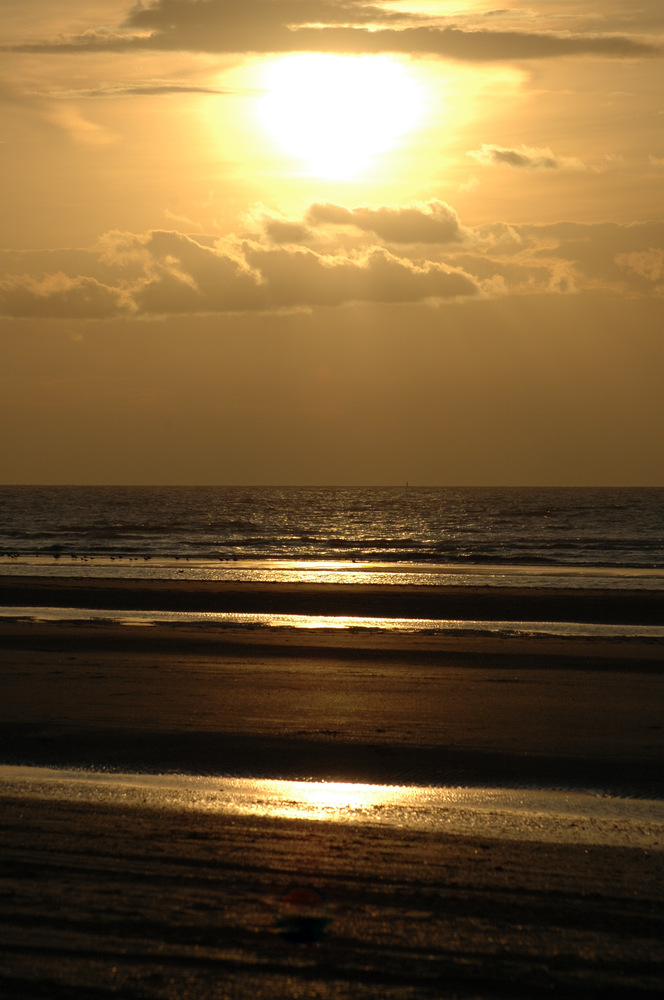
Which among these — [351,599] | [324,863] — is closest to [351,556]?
[351,599]

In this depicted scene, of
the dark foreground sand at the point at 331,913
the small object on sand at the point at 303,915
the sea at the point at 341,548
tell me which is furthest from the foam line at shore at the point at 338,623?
the small object on sand at the point at 303,915

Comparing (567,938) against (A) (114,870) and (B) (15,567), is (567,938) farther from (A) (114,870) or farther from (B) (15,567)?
(B) (15,567)

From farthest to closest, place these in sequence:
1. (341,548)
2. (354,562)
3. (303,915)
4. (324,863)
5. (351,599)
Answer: (341,548) < (354,562) < (351,599) < (324,863) < (303,915)

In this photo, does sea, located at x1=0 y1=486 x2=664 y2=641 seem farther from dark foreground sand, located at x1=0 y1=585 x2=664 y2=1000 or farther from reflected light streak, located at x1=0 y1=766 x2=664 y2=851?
reflected light streak, located at x1=0 y1=766 x2=664 y2=851

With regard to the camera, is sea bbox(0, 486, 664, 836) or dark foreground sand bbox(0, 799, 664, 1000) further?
sea bbox(0, 486, 664, 836)

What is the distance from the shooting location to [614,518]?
274 feet

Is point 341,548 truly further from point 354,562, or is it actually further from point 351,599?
point 351,599

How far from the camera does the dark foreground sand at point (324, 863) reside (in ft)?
14.4

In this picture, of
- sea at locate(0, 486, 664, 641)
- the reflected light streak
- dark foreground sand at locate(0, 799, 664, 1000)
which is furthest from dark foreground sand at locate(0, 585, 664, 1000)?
sea at locate(0, 486, 664, 641)

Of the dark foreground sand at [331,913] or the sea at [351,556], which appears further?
the sea at [351,556]

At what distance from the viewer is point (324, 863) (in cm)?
573

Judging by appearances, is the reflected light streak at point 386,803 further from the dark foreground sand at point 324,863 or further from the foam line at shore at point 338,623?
the foam line at shore at point 338,623

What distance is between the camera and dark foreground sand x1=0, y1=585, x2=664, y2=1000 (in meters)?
4.39

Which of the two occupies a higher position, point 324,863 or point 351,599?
point 324,863
